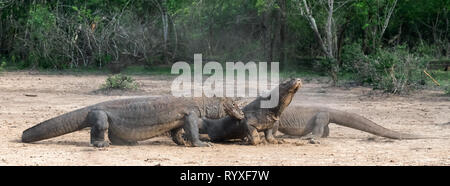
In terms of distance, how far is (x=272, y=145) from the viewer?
7.74 metres

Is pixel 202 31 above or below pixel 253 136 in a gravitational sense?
above

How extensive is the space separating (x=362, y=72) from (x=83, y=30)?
32.8 feet

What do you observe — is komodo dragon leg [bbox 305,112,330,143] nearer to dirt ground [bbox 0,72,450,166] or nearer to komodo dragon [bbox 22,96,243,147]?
dirt ground [bbox 0,72,450,166]

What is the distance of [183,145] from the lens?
763cm

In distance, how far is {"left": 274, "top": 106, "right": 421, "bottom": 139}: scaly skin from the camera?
28.4 feet

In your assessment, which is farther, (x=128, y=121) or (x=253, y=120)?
(x=253, y=120)

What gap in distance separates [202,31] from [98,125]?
15895mm

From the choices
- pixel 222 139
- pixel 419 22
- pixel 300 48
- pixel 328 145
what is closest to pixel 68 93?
pixel 222 139

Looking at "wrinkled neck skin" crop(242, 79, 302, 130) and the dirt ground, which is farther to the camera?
"wrinkled neck skin" crop(242, 79, 302, 130)

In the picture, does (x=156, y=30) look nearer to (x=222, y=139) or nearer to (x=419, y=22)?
(x=419, y=22)

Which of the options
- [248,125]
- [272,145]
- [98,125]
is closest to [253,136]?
[248,125]

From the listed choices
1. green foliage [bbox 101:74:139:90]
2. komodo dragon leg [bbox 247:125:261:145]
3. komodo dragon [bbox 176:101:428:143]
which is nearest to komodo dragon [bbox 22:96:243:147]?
komodo dragon leg [bbox 247:125:261:145]

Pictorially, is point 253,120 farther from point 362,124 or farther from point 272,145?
point 362,124

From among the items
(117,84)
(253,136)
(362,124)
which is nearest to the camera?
(253,136)
